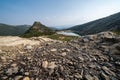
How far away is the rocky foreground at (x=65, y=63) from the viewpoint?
32.3ft

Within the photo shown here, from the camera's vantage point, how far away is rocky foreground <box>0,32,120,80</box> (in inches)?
387

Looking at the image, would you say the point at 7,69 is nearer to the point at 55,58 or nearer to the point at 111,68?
the point at 55,58

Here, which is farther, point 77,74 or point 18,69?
point 18,69

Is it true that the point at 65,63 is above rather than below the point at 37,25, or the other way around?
below

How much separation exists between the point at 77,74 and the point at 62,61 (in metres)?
1.90

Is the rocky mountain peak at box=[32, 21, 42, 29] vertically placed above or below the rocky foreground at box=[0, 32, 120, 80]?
above

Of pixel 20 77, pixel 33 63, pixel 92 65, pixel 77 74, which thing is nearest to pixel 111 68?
pixel 92 65

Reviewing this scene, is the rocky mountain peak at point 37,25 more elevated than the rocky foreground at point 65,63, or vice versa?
the rocky mountain peak at point 37,25

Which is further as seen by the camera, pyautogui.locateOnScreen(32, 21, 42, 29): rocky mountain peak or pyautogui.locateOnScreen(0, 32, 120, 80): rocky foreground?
pyautogui.locateOnScreen(32, 21, 42, 29): rocky mountain peak

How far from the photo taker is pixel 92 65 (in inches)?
434

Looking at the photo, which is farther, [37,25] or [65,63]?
[37,25]

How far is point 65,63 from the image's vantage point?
11.1m

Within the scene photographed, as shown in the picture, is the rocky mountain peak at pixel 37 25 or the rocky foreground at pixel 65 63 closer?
the rocky foreground at pixel 65 63

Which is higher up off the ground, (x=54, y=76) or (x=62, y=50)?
(x=62, y=50)
